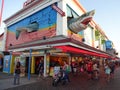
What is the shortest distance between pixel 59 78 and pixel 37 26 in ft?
29.2

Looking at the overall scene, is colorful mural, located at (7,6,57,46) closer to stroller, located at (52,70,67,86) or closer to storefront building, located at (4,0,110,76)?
storefront building, located at (4,0,110,76)

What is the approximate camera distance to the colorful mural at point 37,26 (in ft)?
53.9

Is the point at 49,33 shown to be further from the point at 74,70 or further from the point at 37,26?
the point at 74,70

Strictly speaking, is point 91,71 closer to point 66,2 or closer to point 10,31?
point 66,2

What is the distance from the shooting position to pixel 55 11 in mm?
16156

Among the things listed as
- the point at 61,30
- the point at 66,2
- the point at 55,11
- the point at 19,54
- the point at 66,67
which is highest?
the point at 66,2

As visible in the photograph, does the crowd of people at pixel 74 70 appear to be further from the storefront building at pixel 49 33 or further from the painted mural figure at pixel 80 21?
the painted mural figure at pixel 80 21

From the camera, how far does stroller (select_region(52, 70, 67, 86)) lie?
1112 cm

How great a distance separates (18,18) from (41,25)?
6275 millimetres

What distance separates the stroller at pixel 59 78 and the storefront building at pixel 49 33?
248 centimetres

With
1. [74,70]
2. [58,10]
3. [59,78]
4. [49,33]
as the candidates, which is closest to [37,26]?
[49,33]

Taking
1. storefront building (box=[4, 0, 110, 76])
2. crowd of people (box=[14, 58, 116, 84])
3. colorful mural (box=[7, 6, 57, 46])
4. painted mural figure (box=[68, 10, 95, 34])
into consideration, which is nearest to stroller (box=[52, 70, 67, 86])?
crowd of people (box=[14, 58, 116, 84])

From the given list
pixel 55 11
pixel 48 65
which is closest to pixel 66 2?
pixel 55 11

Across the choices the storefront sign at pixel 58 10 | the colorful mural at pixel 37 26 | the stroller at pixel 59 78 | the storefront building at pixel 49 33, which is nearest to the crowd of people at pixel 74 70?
the stroller at pixel 59 78
